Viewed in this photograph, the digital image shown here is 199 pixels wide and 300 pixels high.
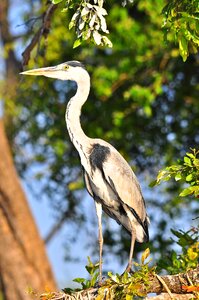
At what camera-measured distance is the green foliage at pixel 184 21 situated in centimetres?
380

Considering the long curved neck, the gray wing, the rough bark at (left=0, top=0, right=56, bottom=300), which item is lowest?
the rough bark at (left=0, top=0, right=56, bottom=300)

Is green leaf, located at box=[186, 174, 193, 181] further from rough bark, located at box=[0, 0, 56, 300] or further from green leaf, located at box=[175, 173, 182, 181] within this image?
rough bark, located at box=[0, 0, 56, 300]

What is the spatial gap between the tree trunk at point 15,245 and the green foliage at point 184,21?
4.93 meters

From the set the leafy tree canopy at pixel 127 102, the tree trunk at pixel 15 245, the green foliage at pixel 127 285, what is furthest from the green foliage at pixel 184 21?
the tree trunk at pixel 15 245

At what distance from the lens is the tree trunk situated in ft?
28.2

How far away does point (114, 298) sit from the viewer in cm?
390

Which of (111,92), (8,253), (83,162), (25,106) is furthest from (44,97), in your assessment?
(83,162)

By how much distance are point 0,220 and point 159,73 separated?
2239 mm

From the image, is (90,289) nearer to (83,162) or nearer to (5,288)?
(83,162)

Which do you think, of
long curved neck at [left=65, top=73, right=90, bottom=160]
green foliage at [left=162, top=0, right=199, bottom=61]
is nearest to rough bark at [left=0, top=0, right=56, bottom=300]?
long curved neck at [left=65, top=73, right=90, bottom=160]

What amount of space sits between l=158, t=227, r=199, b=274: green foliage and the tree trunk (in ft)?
13.4

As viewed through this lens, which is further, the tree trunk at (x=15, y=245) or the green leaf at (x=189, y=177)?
the tree trunk at (x=15, y=245)

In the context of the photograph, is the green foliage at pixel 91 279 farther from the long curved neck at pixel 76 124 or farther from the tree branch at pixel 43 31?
the tree branch at pixel 43 31

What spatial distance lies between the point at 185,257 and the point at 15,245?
4.41 meters
